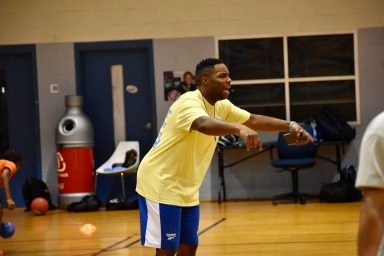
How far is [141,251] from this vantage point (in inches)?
277

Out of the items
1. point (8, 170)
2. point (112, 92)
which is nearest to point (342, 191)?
point (112, 92)

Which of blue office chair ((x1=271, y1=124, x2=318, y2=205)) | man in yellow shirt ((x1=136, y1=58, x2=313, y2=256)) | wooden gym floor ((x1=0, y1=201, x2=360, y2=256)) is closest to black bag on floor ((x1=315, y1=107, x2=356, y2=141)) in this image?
blue office chair ((x1=271, y1=124, x2=318, y2=205))

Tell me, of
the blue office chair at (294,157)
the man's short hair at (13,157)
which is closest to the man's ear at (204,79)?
the man's short hair at (13,157)

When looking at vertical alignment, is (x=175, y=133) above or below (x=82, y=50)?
below

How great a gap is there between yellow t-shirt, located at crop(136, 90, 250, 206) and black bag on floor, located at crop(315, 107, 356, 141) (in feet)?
24.0

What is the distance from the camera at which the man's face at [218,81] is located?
166 inches

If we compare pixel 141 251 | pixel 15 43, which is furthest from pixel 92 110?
pixel 141 251

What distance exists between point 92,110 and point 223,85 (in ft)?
27.7

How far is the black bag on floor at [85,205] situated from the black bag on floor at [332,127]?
4036mm

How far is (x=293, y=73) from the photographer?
39.7 ft

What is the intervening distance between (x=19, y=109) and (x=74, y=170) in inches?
72.2

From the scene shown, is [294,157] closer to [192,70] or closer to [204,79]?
[192,70]

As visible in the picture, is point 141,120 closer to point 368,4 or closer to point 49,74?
point 49,74

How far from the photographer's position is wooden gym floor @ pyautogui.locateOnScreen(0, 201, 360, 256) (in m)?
6.97
